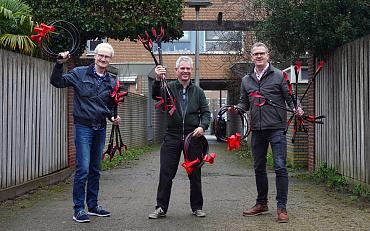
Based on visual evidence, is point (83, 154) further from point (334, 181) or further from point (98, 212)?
point (334, 181)

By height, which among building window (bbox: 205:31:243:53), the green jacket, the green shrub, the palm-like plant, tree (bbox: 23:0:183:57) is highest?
building window (bbox: 205:31:243:53)

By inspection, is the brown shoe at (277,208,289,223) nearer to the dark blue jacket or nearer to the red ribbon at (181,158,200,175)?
the red ribbon at (181,158,200,175)

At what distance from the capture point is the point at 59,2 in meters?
10.9

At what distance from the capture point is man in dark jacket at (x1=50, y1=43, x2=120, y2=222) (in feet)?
22.4

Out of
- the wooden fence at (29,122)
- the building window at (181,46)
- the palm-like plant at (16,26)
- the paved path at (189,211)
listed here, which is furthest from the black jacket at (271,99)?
the building window at (181,46)

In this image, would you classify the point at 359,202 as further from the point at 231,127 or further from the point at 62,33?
the point at 231,127

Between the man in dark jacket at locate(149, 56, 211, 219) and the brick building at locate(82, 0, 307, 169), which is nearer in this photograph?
the man in dark jacket at locate(149, 56, 211, 219)

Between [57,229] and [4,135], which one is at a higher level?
[4,135]

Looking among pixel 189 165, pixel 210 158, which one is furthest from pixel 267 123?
pixel 189 165

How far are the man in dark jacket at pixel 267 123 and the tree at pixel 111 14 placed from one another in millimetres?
4409

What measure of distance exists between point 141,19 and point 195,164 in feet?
15.7

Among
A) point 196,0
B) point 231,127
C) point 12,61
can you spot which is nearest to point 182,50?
point 231,127

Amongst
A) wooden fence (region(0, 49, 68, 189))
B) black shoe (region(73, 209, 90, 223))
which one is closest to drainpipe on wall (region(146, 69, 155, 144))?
wooden fence (region(0, 49, 68, 189))

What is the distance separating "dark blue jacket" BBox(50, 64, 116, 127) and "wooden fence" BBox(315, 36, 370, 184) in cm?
376
